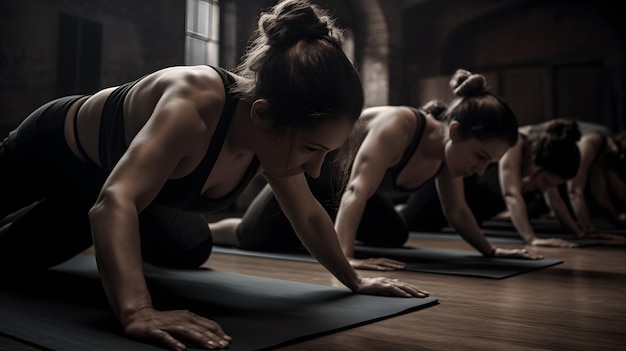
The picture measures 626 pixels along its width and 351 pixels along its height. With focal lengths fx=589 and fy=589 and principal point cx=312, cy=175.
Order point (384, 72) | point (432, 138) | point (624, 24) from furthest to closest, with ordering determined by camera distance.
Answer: point (384, 72)
point (624, 24)
point (432, 138)

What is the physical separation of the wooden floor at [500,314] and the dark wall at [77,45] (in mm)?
2687

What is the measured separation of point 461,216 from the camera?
243 centimetres

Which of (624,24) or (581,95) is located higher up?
(624,24)

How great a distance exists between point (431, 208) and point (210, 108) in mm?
2717

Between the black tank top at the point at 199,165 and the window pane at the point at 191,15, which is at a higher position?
the window pane at the point at 191,15

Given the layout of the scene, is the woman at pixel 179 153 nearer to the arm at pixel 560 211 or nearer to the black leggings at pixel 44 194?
the black leggings at pixel 44 194

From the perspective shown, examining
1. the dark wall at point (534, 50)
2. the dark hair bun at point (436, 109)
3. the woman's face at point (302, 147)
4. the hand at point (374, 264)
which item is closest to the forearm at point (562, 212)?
the dark hair bun at point (436, 109)

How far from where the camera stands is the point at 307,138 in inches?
47.1

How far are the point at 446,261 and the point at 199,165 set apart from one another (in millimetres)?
1396

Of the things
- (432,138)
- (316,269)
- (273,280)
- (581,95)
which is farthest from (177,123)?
(581,95)

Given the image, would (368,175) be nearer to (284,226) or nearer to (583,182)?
(284,226)

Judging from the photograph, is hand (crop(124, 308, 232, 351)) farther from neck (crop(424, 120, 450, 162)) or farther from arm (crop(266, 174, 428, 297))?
neck (crop(424, 120, 450, 162))

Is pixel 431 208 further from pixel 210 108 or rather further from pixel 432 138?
pixel 210 108

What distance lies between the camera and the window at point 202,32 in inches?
228
